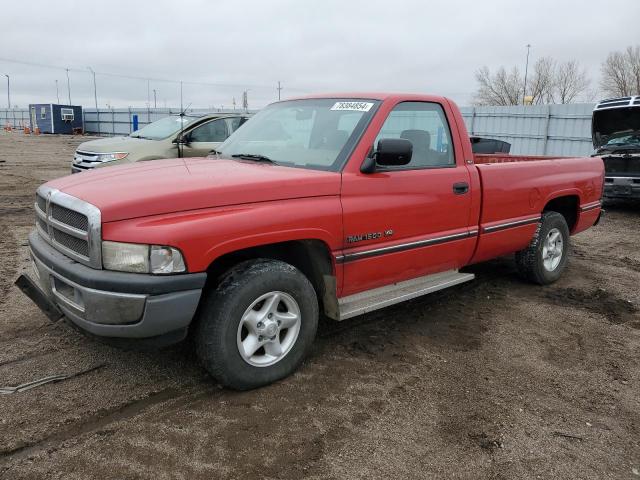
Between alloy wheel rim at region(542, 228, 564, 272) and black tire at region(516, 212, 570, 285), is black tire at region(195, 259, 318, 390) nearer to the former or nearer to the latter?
black tire at region(516, 212, 570, 285)

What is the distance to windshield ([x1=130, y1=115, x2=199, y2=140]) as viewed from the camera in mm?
9734

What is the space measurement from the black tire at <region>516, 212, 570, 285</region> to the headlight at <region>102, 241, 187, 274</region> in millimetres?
3952

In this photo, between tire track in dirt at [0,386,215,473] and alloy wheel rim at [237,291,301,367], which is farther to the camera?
alloy wheel rim at [237,291,301,367]

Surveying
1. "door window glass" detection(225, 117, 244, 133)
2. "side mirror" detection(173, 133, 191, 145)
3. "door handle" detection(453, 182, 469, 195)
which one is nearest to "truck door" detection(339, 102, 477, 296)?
"door handle" detection(453, 182, 469, 195)

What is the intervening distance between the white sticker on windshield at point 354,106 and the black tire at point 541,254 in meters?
→ 2.50

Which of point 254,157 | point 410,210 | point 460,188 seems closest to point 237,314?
point 254,157

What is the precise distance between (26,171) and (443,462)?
16405 millimetres

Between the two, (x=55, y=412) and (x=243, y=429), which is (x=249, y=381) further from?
(x=55, y=412)

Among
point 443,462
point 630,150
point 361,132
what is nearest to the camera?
point 443,462

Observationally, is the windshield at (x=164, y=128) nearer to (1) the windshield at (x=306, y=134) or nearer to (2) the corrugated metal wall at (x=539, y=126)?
(1) the windshield at (x=306, y=134)

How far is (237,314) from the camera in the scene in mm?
3137

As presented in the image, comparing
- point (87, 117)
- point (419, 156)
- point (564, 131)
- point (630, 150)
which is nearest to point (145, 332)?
point (419, 156)

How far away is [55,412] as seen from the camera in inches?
120

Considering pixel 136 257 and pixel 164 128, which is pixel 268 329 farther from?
pixel 164 128
